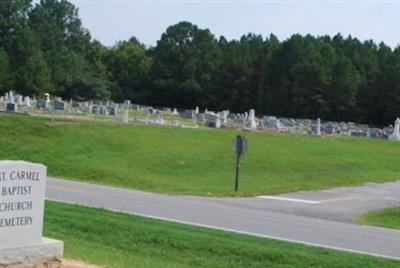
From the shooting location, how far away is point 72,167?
99.8ft

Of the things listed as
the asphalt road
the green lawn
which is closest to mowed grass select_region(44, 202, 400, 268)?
the asphalt road

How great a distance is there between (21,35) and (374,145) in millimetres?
55795

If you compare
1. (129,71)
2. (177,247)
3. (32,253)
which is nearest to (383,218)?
(177,247)

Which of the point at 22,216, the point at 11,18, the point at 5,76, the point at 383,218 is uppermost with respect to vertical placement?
the point at 11,18

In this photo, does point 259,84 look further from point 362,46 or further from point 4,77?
point 4,77

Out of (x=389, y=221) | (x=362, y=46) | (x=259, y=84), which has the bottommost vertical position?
(x=389, y=221)

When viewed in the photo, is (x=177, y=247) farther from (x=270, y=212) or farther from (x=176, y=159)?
(x=176, y=159)

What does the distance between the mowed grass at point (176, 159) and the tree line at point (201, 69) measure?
49641mm

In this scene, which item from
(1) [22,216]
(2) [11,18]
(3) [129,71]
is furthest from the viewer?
(3) [129,71]

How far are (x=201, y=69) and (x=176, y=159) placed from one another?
83157 millimetres

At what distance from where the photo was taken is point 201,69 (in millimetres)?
116062

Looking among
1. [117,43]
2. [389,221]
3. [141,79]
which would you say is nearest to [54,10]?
[141,79]

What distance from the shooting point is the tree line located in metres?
93.5

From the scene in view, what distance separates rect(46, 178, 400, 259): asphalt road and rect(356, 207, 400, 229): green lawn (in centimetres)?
44
